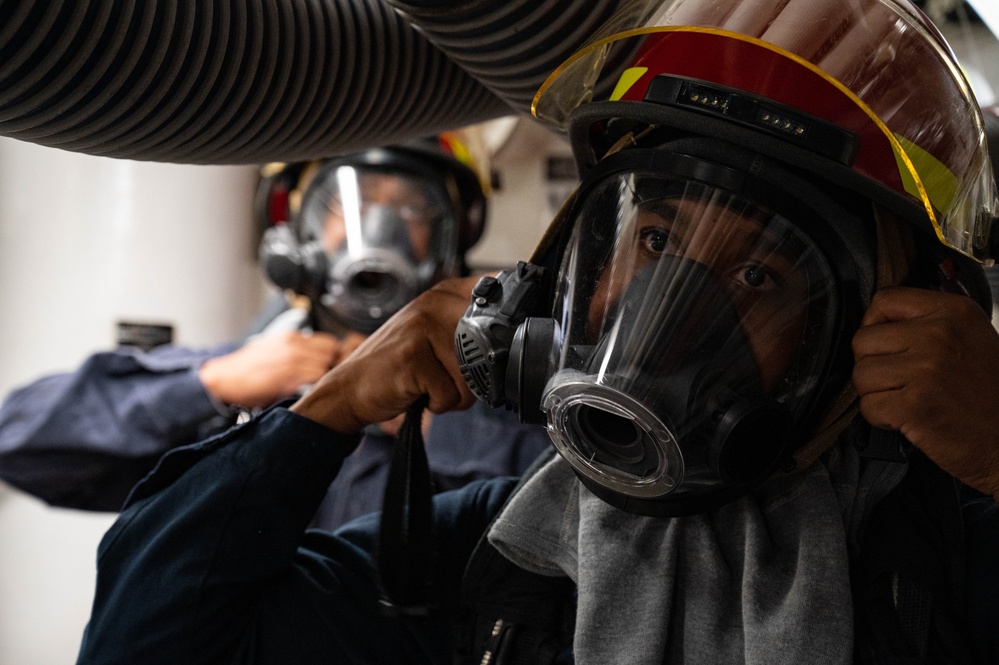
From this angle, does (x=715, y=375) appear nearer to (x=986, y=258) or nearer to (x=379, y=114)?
(x=986, y=258)

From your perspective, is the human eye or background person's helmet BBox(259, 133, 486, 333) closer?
the human eye

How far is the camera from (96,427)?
2412 millimetres

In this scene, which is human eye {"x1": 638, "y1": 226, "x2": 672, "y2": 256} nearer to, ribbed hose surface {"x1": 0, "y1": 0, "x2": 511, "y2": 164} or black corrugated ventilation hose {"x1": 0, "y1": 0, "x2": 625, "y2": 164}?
black corrugated ventilation hose {"x1": 0, "y1": 0, "x2": 625, "y2": 164}

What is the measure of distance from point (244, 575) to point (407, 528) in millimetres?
209

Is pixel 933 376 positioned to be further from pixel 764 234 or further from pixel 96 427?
pixel 96 427

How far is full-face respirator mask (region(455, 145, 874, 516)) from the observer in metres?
0.92

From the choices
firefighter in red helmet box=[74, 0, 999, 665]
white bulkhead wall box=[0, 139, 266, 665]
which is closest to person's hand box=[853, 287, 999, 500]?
firefighter in red helmet box=[74, 0, 999, 665]

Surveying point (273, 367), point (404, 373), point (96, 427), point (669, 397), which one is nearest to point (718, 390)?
point (669, 397)

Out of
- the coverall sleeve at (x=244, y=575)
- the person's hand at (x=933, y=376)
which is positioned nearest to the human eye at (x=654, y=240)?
the person's hand at (x=933, y=376)

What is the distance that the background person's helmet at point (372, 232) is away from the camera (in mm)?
2229

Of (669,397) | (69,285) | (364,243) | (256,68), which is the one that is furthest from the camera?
(69,285)

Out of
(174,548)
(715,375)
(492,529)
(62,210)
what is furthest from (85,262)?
(715,375)

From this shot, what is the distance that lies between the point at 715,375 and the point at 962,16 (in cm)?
132

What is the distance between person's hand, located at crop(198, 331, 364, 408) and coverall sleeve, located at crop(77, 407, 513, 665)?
110 cm
